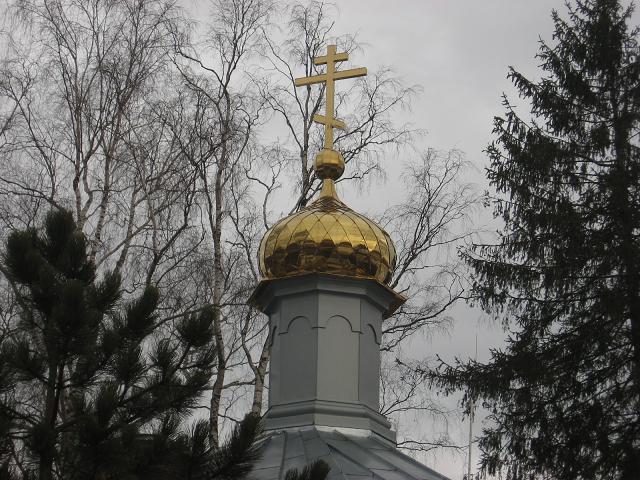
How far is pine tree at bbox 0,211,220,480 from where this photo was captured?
22.1 feet

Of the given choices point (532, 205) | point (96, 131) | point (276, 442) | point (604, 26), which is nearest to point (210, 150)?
point (96, 131)

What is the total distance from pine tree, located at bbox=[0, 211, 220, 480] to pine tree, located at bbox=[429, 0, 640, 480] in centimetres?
600

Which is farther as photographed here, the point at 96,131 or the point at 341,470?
the point at 96,131

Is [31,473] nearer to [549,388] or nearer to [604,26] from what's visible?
[549,388]

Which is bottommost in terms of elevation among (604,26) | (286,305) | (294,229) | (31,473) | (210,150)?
(31,473)

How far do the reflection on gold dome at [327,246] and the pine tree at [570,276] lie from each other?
9.29ft

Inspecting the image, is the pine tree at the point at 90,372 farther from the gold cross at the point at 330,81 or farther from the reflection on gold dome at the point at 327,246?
the gold cross at the point at 330,81

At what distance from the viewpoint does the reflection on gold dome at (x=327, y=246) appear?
10375mm

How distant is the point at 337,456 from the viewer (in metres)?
8.85

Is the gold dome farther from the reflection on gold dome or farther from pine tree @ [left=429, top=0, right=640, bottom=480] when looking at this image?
pine tree @ [left=429, top=0, right=640, bottom=480]

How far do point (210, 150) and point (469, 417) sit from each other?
513 cm

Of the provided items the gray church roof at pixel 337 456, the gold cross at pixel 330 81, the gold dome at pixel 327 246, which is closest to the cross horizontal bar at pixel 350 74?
the gold cross at pixel 330 81

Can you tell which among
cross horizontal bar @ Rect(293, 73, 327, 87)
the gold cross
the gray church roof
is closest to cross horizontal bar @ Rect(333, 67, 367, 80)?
the gold cross

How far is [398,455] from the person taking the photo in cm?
948
